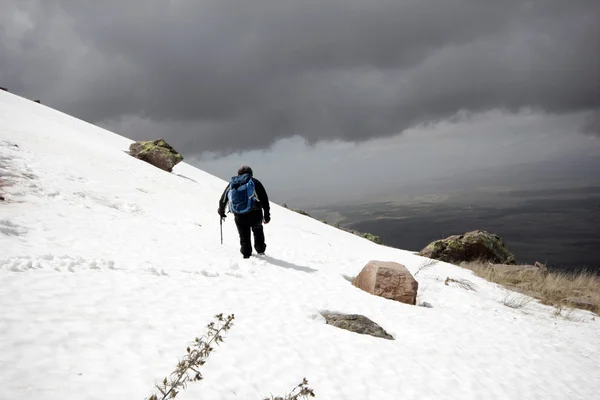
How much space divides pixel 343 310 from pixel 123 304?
16.3 ft

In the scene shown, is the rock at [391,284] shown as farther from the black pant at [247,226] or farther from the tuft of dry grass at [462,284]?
the tuft of dry grass at [462,284]

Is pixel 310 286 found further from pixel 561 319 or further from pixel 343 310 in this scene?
pixel 561 319

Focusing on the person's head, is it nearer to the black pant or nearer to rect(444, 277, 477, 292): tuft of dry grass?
the black pant

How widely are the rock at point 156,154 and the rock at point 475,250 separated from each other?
21823 mm

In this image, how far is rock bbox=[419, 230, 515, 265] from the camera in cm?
2242

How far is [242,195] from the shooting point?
381 inches

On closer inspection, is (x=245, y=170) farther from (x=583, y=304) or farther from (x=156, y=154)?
(x=156, y=154)

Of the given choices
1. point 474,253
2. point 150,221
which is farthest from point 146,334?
point 474,253

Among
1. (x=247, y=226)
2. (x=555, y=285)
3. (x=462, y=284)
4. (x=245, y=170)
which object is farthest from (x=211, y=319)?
(x=555, y=285)

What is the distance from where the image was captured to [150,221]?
12344mm

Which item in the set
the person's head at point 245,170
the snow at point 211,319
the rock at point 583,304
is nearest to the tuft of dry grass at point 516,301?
the snow at point 211,319

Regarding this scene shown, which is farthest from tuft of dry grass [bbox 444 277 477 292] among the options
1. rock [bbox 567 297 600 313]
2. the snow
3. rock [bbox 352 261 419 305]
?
rock [bbox 352 261 419 305]

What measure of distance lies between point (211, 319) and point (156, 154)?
23.9 metres

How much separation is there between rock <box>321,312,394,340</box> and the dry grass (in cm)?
956
